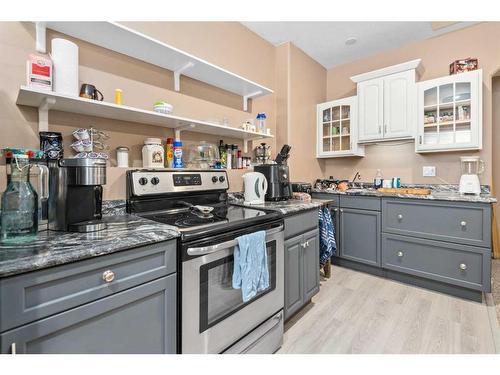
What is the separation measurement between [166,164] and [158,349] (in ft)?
3.73

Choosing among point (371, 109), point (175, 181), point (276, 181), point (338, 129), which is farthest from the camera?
point (338, 129)

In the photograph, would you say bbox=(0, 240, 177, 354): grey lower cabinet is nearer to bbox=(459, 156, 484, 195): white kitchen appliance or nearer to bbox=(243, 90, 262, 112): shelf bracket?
bbox=(243, 90, 262, 112): shelf bracket

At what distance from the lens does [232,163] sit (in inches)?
86.0

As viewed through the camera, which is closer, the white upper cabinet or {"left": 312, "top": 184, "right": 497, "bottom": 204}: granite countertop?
{"left": 312, "top": 184, "right": 497, "bottom": 204}: granite countertop

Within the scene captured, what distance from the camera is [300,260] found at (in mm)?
1767

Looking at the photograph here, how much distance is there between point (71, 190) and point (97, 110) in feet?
1.91

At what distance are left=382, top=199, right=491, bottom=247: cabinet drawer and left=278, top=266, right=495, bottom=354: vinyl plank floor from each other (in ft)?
1.76

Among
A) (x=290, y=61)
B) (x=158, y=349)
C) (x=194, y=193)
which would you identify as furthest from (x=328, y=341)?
(x=290, y=61)

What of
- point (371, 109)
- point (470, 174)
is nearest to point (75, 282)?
point (371, 109)

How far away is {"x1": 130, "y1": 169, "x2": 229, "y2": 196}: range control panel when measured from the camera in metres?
1.45

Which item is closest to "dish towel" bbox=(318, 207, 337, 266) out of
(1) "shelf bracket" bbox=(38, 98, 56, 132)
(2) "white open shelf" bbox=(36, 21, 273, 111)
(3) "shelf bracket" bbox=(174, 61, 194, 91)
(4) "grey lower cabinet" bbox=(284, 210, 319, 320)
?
(4) "grey lower cabinet" bbox=(284, 210, 319, 320)

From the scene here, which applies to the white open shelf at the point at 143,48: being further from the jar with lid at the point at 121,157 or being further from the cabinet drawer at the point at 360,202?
the cabinet drawer at the point at 360,202

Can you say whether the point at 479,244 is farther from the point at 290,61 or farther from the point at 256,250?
the point at 290,61

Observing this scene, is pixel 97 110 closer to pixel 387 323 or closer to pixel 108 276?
pixel 108 276
